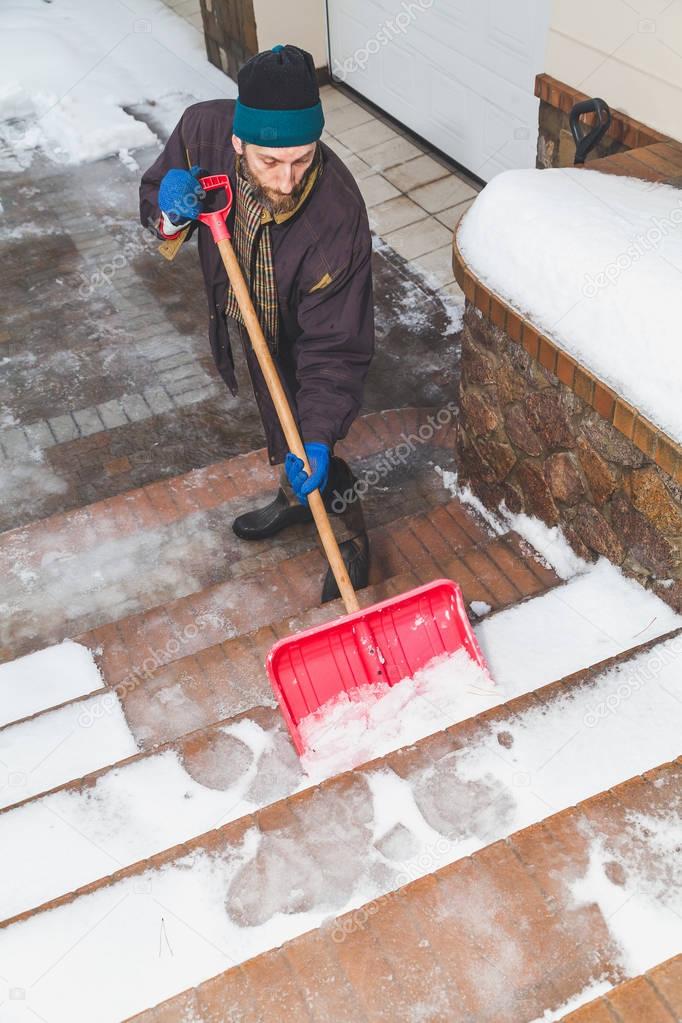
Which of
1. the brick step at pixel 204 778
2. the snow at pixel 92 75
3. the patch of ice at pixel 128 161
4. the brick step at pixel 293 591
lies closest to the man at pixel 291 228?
the brick step at pixel 293 591

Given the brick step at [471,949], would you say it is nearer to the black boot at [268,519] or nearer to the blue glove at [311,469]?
the blue glove at [311,469]

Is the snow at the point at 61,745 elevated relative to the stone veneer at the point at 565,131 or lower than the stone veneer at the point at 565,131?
lower

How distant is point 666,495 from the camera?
2732mm

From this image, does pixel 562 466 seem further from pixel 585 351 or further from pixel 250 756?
pixel 250 756

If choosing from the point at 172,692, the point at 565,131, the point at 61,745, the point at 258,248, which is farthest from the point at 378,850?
the point at 565,131

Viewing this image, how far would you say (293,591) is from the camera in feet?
12.4

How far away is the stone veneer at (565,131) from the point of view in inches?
171

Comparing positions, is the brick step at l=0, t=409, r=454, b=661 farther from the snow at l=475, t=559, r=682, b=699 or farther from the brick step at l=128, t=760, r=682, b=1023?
the brick step at l=128, t=760, r=682, b=1023

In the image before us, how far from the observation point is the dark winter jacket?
10.4 ft

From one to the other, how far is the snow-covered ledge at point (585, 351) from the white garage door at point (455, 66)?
A: 2.62 meters

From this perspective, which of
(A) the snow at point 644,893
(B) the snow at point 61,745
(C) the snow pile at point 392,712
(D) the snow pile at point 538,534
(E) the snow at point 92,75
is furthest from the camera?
(E) the snow at point 92,75

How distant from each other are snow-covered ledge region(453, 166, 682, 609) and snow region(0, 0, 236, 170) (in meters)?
5.07

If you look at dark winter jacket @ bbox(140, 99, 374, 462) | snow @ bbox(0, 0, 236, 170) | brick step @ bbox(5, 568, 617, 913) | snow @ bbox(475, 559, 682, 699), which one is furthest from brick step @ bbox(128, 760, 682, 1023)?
snow @ bbox(0, 0, 236, 170)

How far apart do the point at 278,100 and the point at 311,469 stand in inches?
46.3
